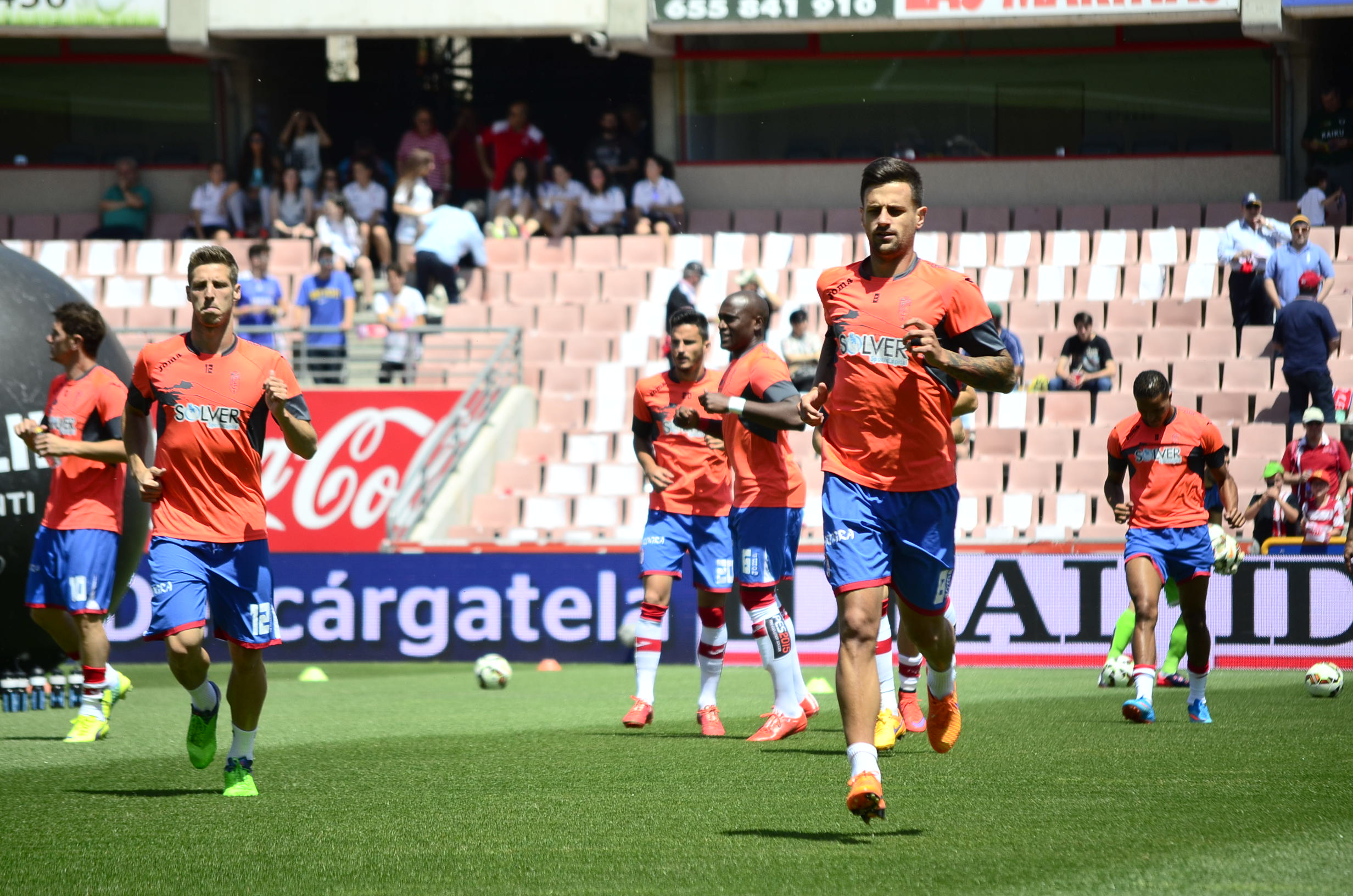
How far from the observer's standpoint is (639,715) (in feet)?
35.3

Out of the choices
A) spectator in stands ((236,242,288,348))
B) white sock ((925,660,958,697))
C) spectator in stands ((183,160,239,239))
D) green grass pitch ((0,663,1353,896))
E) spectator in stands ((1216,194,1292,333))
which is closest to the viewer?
green grass pitch ((0,663,1353,896))

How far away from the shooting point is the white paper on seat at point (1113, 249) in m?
22.1

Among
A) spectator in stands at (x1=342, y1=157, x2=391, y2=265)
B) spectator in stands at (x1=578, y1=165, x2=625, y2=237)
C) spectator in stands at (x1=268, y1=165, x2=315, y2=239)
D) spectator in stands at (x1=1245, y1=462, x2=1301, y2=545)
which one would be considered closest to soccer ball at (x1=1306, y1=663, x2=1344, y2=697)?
spectator in stands at (x1=1245, y1=462, x2=1301, y2=545)

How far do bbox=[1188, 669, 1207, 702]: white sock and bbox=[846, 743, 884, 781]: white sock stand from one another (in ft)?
16.9

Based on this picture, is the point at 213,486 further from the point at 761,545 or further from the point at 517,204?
the point at 517,204

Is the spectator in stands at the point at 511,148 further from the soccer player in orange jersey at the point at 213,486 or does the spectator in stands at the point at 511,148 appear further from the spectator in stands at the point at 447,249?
the soccer player in orange jersey at the point at 213,486

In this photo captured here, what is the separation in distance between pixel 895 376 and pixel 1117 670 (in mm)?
7349

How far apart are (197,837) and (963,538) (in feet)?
37.3

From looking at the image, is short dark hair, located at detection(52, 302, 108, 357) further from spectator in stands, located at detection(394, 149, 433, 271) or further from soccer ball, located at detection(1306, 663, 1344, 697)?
spectator in stands, located at detection(394, 149, 433, 271)

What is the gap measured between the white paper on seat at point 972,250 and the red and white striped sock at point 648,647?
490 inches

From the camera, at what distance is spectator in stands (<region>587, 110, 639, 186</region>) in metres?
24.4

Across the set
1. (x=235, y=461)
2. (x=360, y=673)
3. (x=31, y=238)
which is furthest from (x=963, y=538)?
(x=31, y=238)

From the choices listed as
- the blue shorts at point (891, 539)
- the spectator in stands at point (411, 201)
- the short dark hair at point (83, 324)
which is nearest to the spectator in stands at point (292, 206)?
the spectator in stands at point (411, 201)

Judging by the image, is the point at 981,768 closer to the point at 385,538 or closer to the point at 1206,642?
the point at 1206,642
